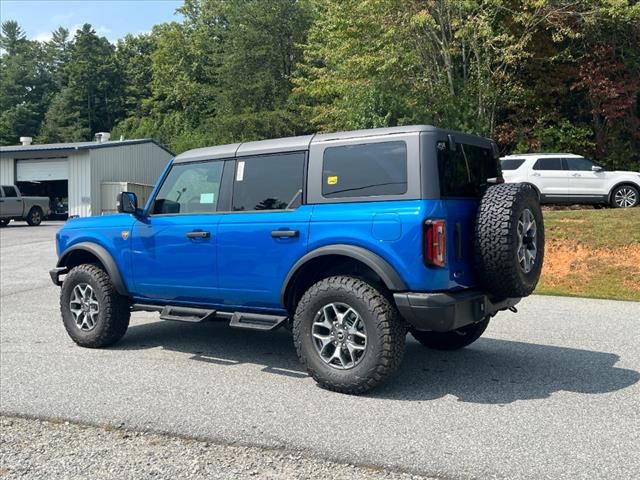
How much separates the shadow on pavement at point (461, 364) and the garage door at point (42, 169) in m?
29.0

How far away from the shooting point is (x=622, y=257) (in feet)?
37.3

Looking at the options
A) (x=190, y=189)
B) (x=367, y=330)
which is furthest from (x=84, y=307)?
Result: (x=367, y=330)

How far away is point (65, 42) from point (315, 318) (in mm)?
104076

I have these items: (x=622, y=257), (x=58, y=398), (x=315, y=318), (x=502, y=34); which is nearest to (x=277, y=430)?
(x=315, y=318)

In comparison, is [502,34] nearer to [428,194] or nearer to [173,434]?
[428,194]

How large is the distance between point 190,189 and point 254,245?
113cm

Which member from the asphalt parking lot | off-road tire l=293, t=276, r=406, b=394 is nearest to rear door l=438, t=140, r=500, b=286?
off-road tire l=293, t=276, r=406, b=394

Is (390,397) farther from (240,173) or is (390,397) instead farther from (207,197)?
Result: (207,197)

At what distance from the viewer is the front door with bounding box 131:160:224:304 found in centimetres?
560

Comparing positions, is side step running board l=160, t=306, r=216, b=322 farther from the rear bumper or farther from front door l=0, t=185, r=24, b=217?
front door l=0, t=185, r=24, b=217

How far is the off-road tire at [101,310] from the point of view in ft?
20.6

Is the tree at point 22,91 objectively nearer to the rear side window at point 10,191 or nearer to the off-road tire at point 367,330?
the rear side window at point 10,191

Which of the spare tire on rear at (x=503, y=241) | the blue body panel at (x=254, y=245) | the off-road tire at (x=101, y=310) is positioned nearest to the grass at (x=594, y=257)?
the spare tire on rear at (x=503, y=241)

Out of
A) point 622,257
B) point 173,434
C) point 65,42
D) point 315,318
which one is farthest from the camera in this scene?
point 65,42
